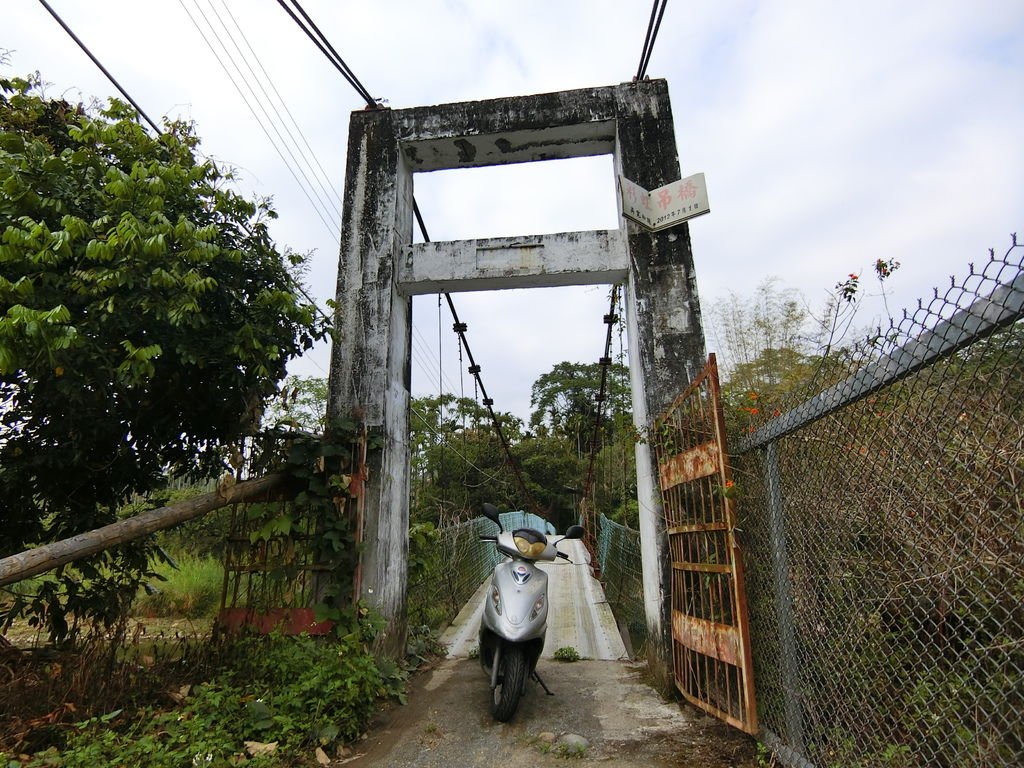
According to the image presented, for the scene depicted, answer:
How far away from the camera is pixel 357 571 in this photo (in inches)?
137

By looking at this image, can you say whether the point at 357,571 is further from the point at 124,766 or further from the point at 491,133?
the point at 491,133

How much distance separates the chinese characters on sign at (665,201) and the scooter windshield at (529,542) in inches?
82.6

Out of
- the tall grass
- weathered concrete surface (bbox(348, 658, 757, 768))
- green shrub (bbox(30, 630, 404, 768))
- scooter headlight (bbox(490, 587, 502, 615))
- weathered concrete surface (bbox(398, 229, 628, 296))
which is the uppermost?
weathered concrete surface (bbox(398, 229, 628, 296))

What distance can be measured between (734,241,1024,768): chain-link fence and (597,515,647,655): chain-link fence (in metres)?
2.79

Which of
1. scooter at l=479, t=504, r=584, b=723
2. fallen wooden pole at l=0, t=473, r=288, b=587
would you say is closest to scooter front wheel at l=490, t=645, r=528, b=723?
scooter at l=479, t=504, r=584, b=723

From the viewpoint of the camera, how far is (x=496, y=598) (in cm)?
312

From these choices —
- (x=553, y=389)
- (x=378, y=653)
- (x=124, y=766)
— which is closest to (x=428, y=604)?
(x=378, y=653)

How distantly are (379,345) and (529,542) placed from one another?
169cm

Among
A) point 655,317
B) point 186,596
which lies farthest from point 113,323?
point 186,596

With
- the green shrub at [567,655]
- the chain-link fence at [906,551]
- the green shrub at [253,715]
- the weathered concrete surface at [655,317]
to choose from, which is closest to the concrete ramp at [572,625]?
the green shrub at [567,655]

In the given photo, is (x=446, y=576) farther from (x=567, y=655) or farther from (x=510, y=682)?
(x=510, y=682)

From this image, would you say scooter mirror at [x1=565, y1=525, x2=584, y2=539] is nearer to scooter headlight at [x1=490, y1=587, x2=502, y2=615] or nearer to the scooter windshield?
the scooter windshield

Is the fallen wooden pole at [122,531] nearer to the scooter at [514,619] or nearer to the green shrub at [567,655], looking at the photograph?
the scooter at [514,619]

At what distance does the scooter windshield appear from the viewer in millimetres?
3229
